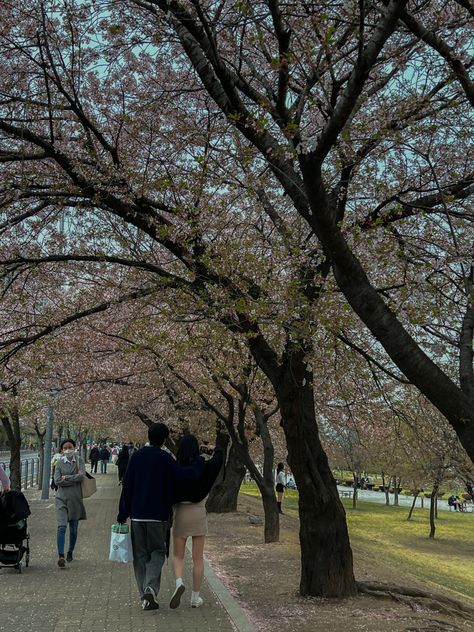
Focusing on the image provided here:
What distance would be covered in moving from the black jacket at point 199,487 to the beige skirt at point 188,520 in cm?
12

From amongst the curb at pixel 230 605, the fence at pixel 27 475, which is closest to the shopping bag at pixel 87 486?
the curb at pixel 230 605

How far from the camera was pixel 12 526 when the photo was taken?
8.45 metres

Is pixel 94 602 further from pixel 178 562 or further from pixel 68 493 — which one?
pixel 68 493

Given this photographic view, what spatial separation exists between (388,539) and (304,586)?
21436mm

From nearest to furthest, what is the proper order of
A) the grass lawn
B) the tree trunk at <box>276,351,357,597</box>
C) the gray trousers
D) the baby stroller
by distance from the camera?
1. the gray trousers
2. the tree trunk at <box>276,351,357,597</box>
3. the baby stroller
4. the grass lawn

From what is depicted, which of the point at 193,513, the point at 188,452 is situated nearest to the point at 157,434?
the point at 188,452

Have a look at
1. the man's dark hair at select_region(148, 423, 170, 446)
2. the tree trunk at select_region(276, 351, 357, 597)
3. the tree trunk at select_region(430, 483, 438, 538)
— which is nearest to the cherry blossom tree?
the tree trunk at select_region(276, 351, 357, 597)

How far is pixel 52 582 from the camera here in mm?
8023

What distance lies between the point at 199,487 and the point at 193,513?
35cm

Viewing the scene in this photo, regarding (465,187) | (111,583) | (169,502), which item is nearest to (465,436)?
(169,502)

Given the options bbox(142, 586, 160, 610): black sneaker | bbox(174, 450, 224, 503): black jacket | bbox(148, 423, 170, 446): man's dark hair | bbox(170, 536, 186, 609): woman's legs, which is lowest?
bbox(142, 586, 160, 610): black sneaker

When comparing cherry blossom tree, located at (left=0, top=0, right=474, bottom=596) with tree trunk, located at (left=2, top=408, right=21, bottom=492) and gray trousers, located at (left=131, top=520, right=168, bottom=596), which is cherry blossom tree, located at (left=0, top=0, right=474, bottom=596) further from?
tree trunk, located at (left=2, top=408, right=21, bottom=492)

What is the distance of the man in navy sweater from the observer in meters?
6.30

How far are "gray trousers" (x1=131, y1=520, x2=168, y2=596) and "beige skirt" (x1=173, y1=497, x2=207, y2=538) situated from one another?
22 centimetres
